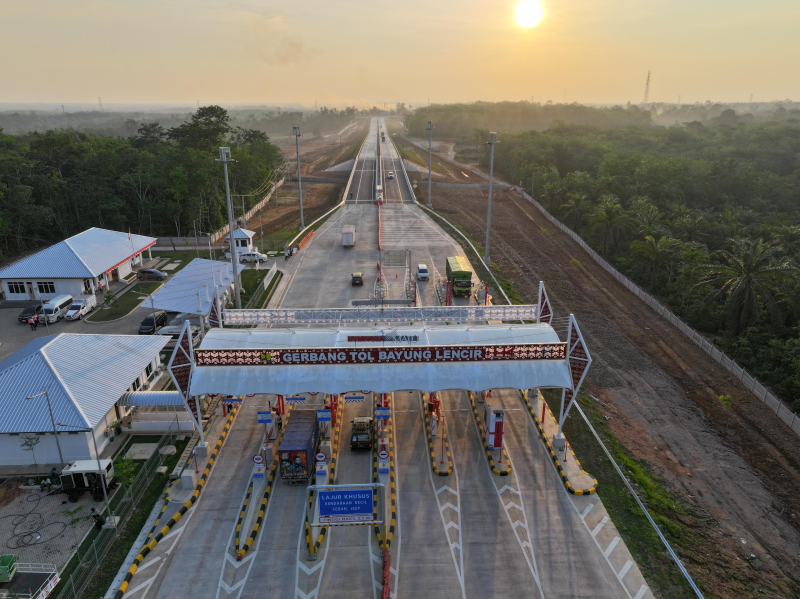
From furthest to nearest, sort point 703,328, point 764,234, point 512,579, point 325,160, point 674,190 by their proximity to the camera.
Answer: point 325,160
point 674,190
point 764,234
point 703,328
point 512,579

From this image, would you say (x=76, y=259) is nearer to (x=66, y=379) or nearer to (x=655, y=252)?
(x=66, y=379)

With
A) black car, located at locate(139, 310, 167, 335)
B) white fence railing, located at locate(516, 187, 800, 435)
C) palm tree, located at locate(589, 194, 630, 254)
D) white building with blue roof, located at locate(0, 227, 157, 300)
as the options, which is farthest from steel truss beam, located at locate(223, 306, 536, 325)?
palm tree, located at locate(589, 194, 630, 254)

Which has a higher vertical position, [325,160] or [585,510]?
[325,160]

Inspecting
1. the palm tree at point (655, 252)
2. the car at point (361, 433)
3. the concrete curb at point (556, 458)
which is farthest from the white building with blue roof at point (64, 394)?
the palm tree at point (655, 252)

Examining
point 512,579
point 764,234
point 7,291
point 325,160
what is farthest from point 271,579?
point 325,160

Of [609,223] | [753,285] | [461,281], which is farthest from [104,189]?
[753,285]

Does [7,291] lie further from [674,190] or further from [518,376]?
[674,190]
